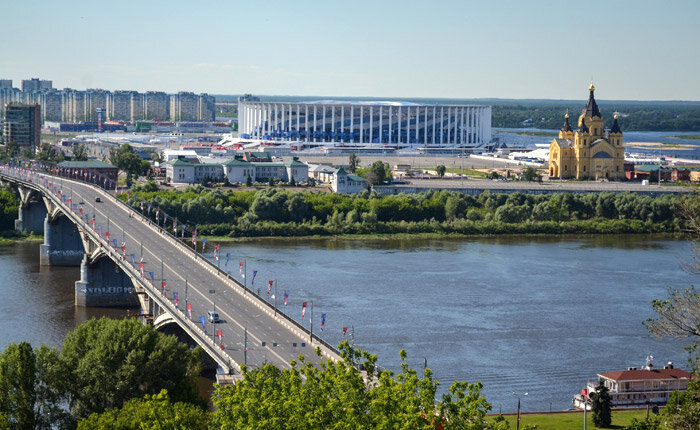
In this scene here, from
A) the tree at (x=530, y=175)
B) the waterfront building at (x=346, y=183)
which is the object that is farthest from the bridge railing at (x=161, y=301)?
the tree at (x=530, y=175)

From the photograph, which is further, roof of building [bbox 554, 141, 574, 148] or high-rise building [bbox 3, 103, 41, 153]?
high-rise building [bbox 3, 103, 41, 153]

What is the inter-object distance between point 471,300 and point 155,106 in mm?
146552

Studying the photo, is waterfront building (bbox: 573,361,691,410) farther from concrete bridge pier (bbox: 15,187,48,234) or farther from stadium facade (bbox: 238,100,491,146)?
stadium facade (bbox: 238,100,491,146)

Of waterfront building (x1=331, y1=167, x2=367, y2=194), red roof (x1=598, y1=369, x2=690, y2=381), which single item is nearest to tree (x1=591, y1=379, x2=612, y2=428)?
red roof (x1=598, y1=369, x2=690, y2=381)

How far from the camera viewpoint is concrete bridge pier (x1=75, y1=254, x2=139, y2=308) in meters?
36.1

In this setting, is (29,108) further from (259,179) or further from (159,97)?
(159,97)

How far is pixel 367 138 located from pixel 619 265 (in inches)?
Result: 2194

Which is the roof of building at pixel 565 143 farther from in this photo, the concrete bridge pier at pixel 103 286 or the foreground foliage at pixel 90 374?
the foreground foliage at pixel 90 374

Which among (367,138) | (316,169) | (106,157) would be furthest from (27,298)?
(367,138)

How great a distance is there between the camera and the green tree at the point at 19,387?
20.6 meters

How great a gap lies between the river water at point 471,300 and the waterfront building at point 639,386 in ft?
3.10

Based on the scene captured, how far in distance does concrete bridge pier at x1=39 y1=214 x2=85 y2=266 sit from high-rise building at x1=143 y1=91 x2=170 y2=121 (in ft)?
426

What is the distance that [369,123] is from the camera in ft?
318

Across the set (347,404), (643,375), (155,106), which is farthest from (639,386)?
(155,106)
